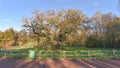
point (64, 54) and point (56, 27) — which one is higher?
point (56, 27)

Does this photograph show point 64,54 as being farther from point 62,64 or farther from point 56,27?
point 56,27

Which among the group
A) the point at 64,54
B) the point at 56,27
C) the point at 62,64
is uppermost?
the point at 56,27

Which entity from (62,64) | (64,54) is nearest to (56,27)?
(64,54)

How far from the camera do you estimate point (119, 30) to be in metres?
45.2

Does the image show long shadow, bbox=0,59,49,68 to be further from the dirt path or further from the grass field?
the grass field

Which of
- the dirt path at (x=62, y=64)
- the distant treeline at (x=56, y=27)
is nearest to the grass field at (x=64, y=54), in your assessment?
the dirt path at (x=62, y=64)

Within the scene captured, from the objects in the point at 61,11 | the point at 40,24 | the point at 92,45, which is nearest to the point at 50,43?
the point at 40,24

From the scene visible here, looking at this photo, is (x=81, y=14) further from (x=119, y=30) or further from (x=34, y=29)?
(x=119, y=30)

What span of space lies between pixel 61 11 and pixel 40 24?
473 centimetres

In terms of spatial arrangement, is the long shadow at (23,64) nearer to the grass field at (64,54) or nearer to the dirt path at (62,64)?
the dirt path at (62,64)

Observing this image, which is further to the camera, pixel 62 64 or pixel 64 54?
pixel 64 54

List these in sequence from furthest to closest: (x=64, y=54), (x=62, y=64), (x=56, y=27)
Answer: (x=56, y=27), (x=64, y=54), (x=62, y=64)

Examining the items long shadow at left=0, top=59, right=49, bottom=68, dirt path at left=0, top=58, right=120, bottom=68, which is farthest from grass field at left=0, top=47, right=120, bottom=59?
dirt path at left=0, top=58, right=120, bottom=68

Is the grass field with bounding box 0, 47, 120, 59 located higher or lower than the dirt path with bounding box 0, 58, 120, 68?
higher
